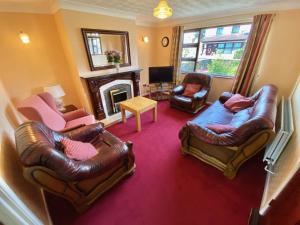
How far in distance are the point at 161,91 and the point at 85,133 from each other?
327 centimetres

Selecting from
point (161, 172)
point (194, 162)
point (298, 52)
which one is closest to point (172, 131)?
point (194, 162)

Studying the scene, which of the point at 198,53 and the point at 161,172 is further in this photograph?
the point at 198,53

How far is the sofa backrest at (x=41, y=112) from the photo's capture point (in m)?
1.87

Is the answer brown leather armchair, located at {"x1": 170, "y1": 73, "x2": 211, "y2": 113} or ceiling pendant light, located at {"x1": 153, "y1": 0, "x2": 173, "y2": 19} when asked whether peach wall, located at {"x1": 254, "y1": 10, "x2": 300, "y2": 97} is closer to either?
brown leather armchair, located at {"x1": 170, "y1": 73, "x2": 211, "y2": 113}

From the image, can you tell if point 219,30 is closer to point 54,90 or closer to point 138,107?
point 138,107

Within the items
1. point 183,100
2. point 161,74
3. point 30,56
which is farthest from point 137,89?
point 30,56

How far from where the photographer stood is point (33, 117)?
1.91 m

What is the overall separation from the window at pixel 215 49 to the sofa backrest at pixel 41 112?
12.9 feet

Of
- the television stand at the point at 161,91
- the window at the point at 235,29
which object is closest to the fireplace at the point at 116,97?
the television stand at the point at 161,91

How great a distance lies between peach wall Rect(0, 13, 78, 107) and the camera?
238 cm

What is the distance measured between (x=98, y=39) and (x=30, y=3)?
1.17 meters

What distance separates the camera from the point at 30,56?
2637mm

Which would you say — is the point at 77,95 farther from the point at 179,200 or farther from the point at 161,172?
the point at 179,200

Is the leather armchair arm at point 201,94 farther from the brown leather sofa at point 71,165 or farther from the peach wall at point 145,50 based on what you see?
the brown leather sofa at point 71,165
